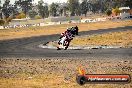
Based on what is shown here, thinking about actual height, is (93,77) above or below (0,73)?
above

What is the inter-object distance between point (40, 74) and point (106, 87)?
190 inches

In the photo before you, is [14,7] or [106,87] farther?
[14,7]

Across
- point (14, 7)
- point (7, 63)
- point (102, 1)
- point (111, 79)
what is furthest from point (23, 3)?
point (111, 79)

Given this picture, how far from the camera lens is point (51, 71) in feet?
51.8

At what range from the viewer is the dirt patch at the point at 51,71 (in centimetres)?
1295

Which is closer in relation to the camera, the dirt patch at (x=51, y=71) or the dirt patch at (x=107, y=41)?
the dirt patch at (x=51, y=71)

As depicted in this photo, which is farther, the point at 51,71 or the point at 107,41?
the point at 107,41

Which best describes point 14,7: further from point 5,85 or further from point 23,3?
point 5,85

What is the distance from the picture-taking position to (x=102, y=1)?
18712 centimetres

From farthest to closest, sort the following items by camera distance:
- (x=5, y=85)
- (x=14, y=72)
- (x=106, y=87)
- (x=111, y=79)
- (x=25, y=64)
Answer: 1. (x=25, y=64)
2. (x=14, y=72)
3. (x=5, y=85)
4. (x=106, y=87)
5. (x=111, y=79)

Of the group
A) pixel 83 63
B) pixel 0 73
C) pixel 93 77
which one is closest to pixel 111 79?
pixel 93 77

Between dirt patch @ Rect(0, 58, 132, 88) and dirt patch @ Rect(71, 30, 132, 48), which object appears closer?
dirt patch @ Rect(0, 58, 132, 88)

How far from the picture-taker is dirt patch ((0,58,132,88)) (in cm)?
1295

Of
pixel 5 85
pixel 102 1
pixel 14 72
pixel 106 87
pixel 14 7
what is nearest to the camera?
pixel 106 87
